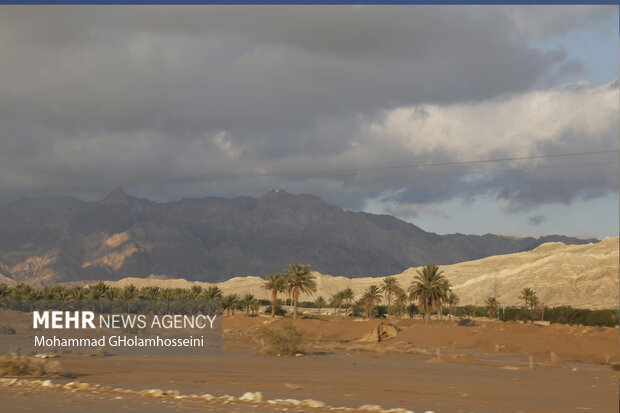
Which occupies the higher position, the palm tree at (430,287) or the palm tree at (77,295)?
the palm tree at (430,287)

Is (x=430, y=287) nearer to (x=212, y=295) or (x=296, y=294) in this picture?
(x=296, y=294)

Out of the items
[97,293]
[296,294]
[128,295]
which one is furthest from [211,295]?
[296,294]

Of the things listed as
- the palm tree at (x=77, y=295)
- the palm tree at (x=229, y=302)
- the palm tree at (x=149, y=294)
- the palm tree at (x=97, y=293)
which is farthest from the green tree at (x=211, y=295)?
the palm tree at (x=77, y=295)

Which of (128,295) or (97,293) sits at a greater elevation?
(97,293)

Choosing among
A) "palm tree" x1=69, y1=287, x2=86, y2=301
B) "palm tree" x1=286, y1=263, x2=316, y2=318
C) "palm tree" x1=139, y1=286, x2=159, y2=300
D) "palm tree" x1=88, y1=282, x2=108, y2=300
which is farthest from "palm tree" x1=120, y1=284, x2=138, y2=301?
"palm tree" x1=286, y1=263, x2=316, y2=318

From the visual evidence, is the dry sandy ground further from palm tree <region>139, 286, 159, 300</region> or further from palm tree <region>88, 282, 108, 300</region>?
palm tree <region>139, 286, 159, 300</region>

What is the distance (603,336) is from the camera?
190ft

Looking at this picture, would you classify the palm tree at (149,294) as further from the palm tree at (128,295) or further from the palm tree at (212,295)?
the palm tree at (212,295)

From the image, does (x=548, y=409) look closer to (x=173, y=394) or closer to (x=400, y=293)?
(x=173, y=394)

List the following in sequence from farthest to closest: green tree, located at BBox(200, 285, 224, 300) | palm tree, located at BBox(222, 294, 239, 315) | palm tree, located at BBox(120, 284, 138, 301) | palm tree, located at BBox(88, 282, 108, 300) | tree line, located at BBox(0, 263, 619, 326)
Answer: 1. palm tree, located at BBox(222, 294, 239, 315)
2. green tree, located at BBox(200, 285, 224, 300)
3. palm tree, located at BBox(120, 284, 138, 301)
4. palm tree, located at BBox(88, 282, 108, 300)
5. tree line, located at BBox(0, 263, 619, 326)

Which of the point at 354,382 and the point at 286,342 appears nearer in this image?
the point at 354,382

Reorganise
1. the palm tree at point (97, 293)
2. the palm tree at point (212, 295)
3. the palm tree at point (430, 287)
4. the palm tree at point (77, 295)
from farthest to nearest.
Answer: the palm tree at point (212, 295), the palm tree at point (77, 295), the palm tree at point (97, 293), the palm tree at point (430, 287)

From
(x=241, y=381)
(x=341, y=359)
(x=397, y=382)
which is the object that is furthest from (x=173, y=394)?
(x=341, y=359)

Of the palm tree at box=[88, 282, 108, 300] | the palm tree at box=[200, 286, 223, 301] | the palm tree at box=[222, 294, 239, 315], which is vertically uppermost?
the palm tree at box=[88, 282, 108, 300]
